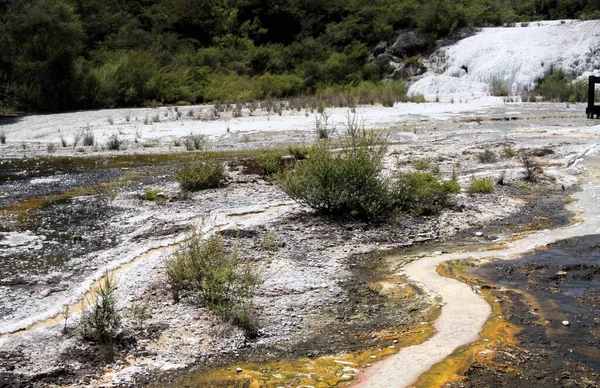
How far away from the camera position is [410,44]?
41.7 meters

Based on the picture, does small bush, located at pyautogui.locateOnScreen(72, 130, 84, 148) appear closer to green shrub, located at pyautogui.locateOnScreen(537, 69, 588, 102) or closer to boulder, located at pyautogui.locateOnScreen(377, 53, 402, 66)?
green shrub, located at pyautogui.locateOnScreen(537, 69, 588, 102)

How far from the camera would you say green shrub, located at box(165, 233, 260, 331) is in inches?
232

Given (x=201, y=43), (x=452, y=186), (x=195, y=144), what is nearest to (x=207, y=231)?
(x=452, y=186)

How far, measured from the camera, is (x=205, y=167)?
11.5m

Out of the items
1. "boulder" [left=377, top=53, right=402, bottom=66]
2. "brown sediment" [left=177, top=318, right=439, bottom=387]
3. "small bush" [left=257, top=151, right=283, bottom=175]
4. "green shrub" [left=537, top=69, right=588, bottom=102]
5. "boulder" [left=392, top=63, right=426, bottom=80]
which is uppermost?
"boulder" [left=377, top=53, right=402, bottom=66]

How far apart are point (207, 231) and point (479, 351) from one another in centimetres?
401

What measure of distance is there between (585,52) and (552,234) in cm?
2778

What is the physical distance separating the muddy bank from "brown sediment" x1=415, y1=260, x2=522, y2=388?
5cm

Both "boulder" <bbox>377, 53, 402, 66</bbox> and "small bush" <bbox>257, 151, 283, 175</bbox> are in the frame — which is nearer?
"small bush" <bbox>257, 151, 283, 175</bbox>

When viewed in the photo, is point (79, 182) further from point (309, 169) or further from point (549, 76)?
point (549, 76)

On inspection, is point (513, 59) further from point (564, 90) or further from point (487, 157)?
point (487, 157)

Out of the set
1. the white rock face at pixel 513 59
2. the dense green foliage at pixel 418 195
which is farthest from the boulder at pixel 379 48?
the dense green foliage at pixel 418 195

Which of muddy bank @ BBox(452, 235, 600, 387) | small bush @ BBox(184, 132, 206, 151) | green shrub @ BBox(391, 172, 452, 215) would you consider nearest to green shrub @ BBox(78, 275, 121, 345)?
muddy bank @ BBox(452, 235, 600, 387)

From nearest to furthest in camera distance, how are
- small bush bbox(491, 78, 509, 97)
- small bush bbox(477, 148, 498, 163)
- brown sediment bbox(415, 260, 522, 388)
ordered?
brown sediment bbox(415, 260, 522, 388)
small bush bbox(477, 148, 498, 163)
small bush bbox(491, 78, 509, 97)
